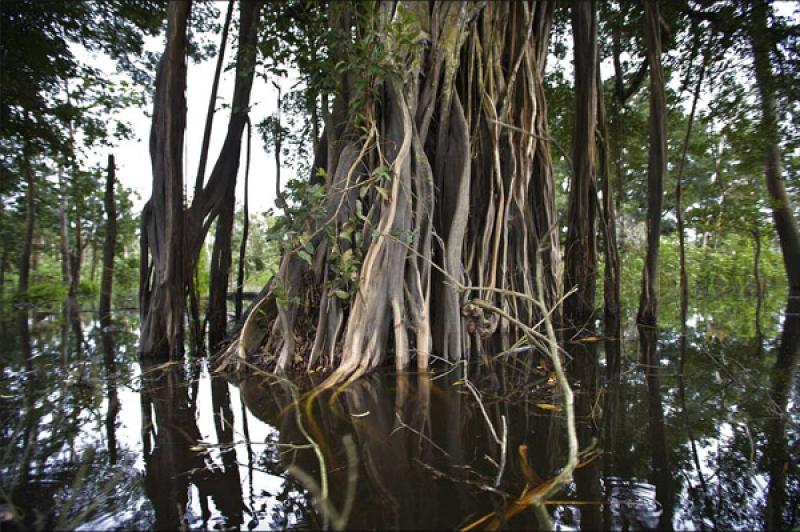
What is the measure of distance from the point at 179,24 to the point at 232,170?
1.08 meters

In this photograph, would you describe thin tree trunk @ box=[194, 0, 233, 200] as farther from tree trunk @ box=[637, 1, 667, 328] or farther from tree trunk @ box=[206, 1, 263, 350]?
tree trunk @ box=[637, 1, 667, 328]

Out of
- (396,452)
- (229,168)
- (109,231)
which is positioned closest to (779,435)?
(396,452)

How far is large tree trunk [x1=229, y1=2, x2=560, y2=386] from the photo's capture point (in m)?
2.26

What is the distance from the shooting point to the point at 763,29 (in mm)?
2865

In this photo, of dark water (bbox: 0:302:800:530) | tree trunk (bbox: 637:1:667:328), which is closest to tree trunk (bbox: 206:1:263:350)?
dark water (bbox: 0:302:800:530)

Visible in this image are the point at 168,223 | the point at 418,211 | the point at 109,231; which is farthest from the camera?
the point at 109,231

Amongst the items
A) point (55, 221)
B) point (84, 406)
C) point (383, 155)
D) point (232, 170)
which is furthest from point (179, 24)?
point (55, 221)

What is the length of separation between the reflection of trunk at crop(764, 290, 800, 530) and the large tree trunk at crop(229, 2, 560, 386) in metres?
0.96

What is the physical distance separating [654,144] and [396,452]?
337 cm

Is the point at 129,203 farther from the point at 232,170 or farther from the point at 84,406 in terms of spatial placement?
the point at 84,406

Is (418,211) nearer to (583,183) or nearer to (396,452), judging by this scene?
(396,452)

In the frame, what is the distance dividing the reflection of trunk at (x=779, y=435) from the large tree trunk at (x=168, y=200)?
9.68ft

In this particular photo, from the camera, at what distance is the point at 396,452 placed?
118cm

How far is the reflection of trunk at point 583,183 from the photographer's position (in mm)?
3564
